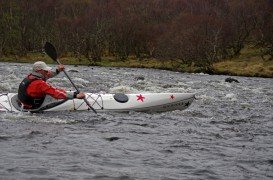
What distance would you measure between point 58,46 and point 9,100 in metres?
47.3

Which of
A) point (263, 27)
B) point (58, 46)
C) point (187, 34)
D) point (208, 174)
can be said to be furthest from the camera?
point (58, 46)

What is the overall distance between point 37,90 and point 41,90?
109 mm

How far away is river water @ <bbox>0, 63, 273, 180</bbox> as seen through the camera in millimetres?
6391

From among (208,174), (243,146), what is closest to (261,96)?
(243,146)

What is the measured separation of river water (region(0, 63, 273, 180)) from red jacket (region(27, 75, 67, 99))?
52 cm

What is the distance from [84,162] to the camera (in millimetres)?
6719

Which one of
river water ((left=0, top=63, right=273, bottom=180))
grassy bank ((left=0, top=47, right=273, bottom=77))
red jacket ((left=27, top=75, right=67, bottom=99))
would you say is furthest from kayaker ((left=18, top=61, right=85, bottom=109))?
grassy bank ((left=0, top=47, right=273, bottom=77))

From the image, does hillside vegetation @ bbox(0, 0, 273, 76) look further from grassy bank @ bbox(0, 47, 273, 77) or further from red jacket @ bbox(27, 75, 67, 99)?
red jacket @ bbox(27, 75, 67, 99)

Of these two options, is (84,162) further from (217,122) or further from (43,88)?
(217,122)

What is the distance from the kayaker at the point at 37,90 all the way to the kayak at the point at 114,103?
0.69 feet

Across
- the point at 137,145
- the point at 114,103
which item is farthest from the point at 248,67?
the point at 137,145

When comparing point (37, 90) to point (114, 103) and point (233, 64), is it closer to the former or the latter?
point (114, 103)

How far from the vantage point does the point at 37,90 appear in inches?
419

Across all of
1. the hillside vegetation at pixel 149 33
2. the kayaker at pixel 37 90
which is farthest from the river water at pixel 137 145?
the hillside vegetation at pixel 149 33
